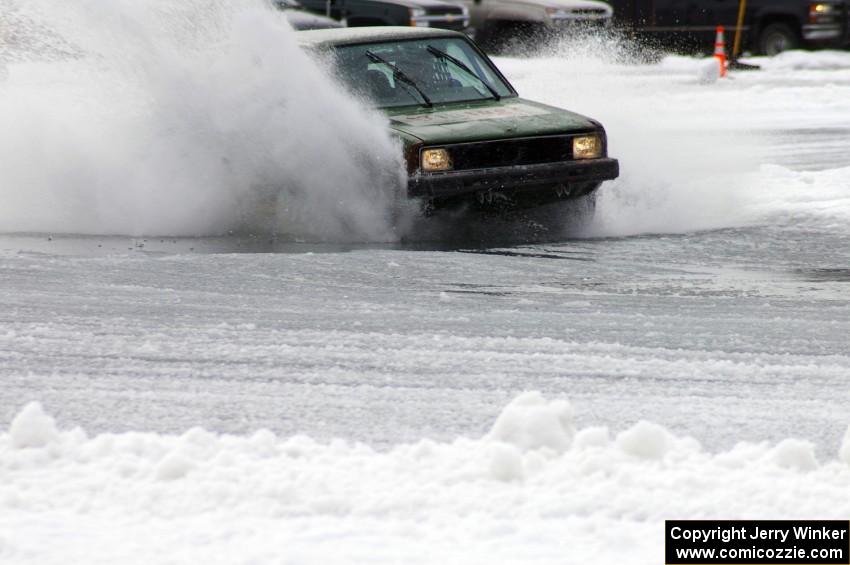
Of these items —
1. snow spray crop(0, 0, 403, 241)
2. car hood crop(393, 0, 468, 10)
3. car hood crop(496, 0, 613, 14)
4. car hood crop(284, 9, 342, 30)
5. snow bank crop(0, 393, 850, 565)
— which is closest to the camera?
snow bank crop(0, 393, 850, 565)

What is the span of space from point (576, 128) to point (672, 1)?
52.0 feet

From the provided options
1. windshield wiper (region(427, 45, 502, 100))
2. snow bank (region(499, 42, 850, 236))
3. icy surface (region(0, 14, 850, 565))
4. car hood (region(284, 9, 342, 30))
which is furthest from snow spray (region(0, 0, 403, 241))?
car hood (region(284, 9, 342, 30))

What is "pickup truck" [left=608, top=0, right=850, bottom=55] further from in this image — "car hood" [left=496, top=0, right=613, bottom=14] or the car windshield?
the car windshield

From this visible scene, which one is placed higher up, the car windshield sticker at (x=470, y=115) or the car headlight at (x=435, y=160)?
the car windshield sticker at (x=470, y=115)

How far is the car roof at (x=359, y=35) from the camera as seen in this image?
9112 millimetres

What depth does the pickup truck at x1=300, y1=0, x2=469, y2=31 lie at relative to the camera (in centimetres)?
2073

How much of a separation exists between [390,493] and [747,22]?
2083 centimetres

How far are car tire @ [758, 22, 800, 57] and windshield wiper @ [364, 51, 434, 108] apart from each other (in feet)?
51.2

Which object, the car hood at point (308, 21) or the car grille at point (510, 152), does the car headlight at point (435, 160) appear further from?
the car hood at point (308, 21)

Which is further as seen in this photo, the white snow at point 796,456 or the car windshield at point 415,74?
the car windshield at point 415,74

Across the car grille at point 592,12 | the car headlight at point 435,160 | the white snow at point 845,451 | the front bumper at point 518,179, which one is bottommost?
the white snow at point 845,451

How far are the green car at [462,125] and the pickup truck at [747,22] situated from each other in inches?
574

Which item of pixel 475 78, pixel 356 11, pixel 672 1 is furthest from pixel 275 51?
pixel 672 1

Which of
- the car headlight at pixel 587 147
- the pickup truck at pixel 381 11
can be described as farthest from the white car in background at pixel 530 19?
the car headlight at pixel 587 147
